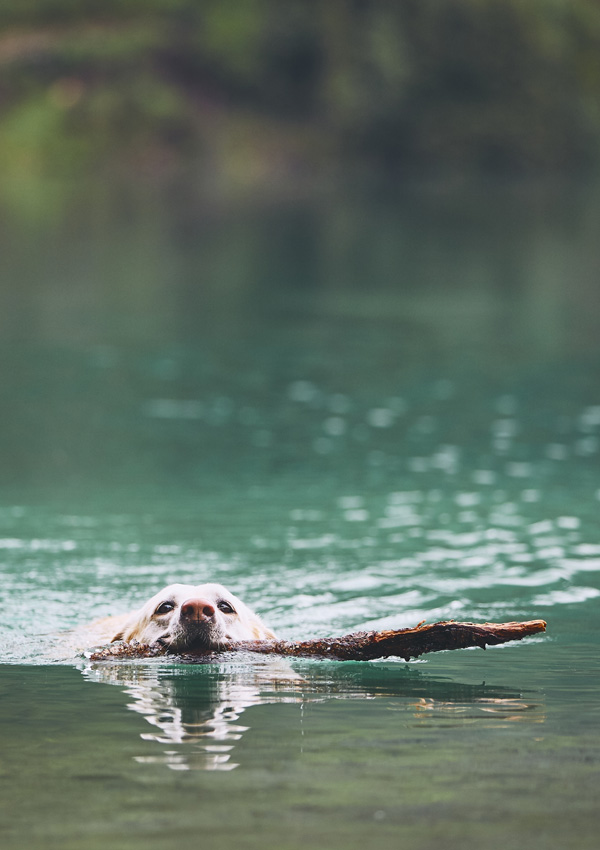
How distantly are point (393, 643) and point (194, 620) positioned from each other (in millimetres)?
1097

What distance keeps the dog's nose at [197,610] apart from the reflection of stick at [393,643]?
246 mm

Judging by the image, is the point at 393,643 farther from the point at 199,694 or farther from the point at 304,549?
the point at 304,549

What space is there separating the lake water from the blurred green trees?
47.7 m

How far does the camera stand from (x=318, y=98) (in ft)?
290

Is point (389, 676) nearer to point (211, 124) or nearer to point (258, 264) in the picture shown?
point (258, 264)

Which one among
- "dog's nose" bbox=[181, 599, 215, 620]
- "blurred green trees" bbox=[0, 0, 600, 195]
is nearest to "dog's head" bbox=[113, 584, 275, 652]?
"dog's nose" bbox=[181, 599, 215, 620]

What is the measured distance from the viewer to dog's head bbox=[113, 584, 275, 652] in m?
8.15

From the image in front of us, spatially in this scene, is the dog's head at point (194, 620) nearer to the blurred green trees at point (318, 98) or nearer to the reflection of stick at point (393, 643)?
the reflection of stick at point (393, 643)

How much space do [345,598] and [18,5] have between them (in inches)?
3627

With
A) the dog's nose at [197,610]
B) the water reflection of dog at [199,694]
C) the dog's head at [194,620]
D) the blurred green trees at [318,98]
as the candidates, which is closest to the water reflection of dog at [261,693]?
the water reflection of dog at [199,694]

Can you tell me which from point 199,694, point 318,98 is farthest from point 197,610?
point 318,98

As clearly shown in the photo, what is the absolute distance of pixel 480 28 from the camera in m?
88.9

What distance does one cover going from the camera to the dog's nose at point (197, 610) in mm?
8086

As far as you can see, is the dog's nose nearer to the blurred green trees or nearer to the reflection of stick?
the reflection of stick
